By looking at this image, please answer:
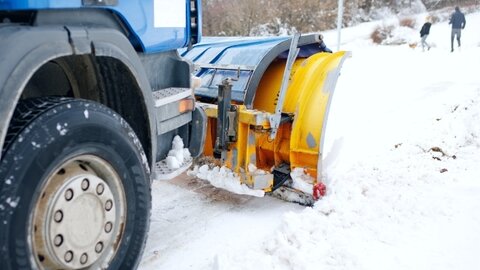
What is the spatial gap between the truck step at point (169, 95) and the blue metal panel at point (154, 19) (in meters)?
0.25

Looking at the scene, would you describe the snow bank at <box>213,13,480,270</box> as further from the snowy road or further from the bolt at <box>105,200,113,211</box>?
the bolt at <box>105,200,113,211</box>

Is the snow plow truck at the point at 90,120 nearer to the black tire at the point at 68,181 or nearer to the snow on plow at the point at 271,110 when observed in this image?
the black tire at the point at 68,181

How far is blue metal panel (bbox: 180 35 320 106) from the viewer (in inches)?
157

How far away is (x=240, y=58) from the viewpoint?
4.23m

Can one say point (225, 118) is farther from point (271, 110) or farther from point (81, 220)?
point (81, 220)

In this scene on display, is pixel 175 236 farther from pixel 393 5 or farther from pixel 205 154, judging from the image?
pixel 393 5

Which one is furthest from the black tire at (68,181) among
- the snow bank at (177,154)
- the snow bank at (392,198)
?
the snow bank at (392,198)

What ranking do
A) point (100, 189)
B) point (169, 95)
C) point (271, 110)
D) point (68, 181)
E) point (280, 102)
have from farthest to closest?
point (271, 110)
point (280, 102)
point (169, 95)
point (100, 189)
point (68, 181)

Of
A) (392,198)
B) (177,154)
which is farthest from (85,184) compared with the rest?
(392,198)

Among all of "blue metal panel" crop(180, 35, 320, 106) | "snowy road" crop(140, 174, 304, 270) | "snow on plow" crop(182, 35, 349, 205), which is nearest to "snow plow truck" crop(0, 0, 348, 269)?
"snow on plow" crop(182, 35, 349, 205)

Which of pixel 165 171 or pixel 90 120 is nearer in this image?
pixel 90 120

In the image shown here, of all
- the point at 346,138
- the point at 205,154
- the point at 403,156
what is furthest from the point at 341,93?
the point at 205,154

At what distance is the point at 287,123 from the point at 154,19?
188cm

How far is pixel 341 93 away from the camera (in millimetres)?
9367
